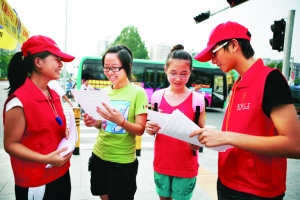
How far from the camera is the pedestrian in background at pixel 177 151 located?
176cm

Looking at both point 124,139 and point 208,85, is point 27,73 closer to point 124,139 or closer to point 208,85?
point 124,139

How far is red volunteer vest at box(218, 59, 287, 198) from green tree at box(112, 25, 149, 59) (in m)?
30.0

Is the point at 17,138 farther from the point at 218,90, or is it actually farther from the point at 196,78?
the point at 218,90

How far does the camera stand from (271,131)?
3.73 ft

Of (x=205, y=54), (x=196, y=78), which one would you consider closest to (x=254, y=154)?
(x=205, y=54)

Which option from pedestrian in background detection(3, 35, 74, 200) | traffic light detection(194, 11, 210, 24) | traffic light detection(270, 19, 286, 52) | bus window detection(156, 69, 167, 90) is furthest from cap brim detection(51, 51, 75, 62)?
A: bus window detection(156, 69, 167, 90)

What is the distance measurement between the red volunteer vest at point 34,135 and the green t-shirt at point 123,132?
1.52 ft

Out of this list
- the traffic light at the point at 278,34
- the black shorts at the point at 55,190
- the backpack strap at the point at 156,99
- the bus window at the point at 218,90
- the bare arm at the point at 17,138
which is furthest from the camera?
the bus window at the point at 218,90

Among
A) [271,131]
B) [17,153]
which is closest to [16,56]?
[17,153]

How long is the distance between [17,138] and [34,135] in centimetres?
10

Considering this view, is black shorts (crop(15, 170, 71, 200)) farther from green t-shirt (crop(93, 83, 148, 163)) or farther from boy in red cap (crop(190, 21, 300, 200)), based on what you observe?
boy in red cap (crop(190, 21, 300, 200))

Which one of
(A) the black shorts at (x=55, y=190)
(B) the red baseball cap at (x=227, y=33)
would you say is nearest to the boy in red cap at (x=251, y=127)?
(B) the red baseball cap at (x=227, y=33)

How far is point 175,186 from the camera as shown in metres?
1.78

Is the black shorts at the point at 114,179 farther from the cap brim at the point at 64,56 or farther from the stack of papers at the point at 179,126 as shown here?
the cap brim at the point at 64,56
